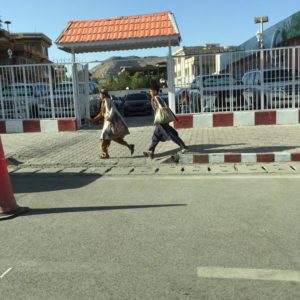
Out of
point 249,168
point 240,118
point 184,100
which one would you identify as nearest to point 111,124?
Answer: point 249,168

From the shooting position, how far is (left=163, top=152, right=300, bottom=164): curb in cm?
909

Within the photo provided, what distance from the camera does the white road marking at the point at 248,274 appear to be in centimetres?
375

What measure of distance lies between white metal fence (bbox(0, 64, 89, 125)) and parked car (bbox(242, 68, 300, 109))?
5900mm

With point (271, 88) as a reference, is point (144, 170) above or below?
below

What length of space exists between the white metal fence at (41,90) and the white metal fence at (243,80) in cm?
378

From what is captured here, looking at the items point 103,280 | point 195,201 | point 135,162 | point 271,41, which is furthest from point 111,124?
point 271,41

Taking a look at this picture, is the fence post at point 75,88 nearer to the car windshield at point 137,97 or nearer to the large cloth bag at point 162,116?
the large cloth bag at point 162,116

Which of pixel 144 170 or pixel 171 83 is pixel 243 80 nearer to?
pixel 171 83

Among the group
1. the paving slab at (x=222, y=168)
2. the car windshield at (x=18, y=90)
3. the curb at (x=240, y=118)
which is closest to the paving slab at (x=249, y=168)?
the paving slab at (x=222, y=168)

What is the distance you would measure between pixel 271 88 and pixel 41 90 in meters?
7.73

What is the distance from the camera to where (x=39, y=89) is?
51.3ft

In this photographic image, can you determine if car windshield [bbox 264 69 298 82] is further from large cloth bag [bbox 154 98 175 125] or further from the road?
the road

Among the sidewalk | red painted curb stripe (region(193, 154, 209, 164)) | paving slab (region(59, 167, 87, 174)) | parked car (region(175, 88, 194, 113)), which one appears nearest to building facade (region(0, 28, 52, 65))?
parked car (region(175, 88, 194, 113))

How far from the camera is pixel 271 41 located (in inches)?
920
